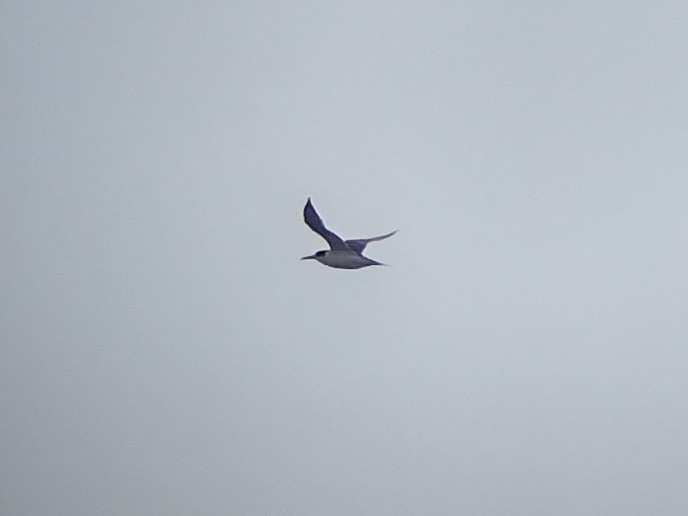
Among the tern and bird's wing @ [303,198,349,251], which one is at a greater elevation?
bird's wing @ [303,198,349,251]

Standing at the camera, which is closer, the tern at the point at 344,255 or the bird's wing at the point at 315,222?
the bird's wing at the point at 315,222

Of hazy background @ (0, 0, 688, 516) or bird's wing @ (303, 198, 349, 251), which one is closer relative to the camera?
bird's wing @ (303, 198, 349, 251)

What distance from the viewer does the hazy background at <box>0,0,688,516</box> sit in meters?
2.11

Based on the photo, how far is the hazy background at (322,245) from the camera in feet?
6.91

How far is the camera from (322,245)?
215cm

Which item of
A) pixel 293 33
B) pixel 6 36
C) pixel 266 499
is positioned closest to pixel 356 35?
pixel 293 33

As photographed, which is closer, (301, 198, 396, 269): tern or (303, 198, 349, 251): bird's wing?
(303, 198, 349, 251): bird's wing

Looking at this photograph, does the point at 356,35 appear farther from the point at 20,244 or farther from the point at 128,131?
the point at 20,244

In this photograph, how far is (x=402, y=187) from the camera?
2.14m

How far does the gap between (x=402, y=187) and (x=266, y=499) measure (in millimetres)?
725

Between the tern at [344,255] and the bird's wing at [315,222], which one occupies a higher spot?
the bird's wing at [315,222]

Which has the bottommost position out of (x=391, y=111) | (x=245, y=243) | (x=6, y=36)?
(x=245, y=243)

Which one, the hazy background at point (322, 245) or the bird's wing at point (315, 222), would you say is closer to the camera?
the bird's wing at point (315, 222)

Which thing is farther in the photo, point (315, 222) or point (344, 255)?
point (344, 255)
